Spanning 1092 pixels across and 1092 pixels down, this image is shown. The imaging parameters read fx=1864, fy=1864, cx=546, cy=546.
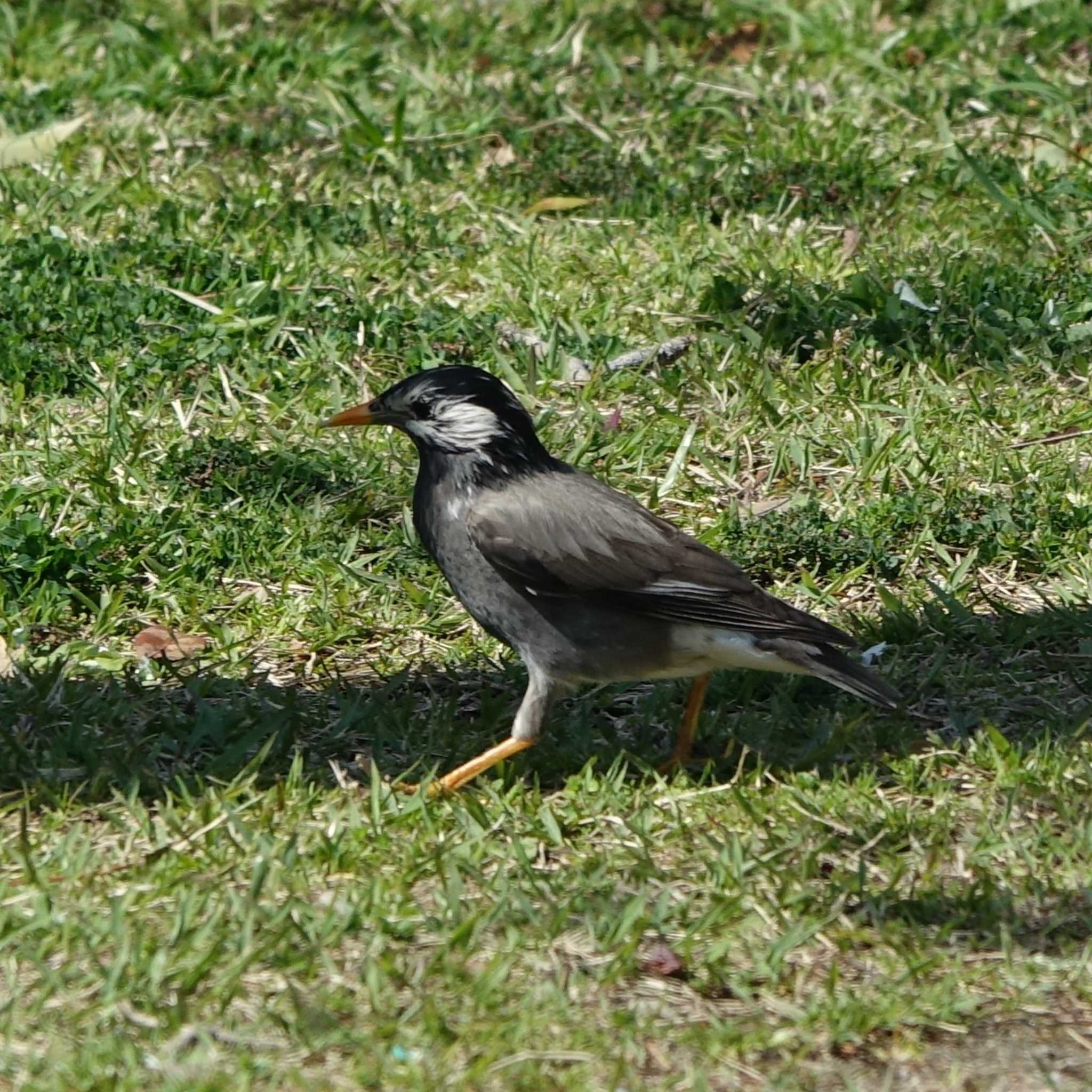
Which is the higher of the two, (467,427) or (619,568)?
(467,427)

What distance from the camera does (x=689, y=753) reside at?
505 cm

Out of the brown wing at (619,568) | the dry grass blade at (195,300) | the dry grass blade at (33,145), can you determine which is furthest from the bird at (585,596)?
the dry grass blade at (33,145)

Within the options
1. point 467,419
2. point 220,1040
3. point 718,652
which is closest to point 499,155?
point 467,419

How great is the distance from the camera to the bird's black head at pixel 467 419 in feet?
17.1

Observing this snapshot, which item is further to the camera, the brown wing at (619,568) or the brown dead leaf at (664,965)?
the brown wing at (619,568)

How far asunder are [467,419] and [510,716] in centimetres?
86

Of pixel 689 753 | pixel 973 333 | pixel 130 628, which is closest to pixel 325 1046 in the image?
pixel 689 753

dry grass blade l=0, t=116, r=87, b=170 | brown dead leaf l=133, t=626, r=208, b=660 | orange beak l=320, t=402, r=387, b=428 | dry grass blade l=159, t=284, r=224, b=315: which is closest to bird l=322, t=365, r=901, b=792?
orange beak l=320, t=402, r=387, b=428

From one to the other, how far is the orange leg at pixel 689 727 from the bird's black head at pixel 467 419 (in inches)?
30.5

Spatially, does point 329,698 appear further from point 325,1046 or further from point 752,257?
point 752,257

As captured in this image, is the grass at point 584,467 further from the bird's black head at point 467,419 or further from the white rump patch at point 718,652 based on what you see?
the bird's black head at point 467,419

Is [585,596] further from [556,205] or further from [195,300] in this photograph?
[556,205]

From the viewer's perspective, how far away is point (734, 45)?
922cm

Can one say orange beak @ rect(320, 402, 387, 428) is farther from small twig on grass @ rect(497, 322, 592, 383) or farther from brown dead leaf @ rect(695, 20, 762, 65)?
brown dead leaf @ rect(695, 20, 762, 65)
